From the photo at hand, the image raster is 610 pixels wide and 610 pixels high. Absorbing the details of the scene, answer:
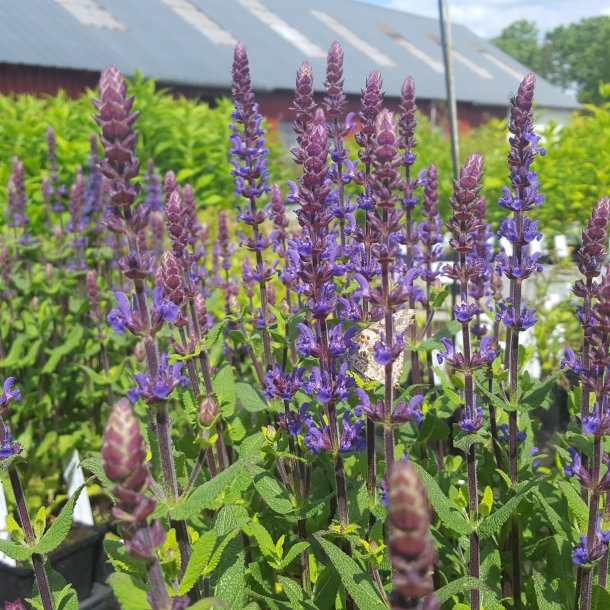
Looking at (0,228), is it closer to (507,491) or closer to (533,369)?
(533,369)

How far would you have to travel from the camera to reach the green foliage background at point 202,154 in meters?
10.2

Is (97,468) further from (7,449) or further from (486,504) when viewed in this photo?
(486,504)

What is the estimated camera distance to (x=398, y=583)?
1.19m

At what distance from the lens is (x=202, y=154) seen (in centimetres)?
1277

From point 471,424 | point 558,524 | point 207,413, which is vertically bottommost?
point 558,524

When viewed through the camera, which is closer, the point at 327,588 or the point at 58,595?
the point at 58,595

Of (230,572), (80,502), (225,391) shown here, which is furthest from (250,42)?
(230,572)

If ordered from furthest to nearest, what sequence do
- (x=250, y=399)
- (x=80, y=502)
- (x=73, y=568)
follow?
(x=80, y=502)
(x=73, y=568)
(x=250, y=399)

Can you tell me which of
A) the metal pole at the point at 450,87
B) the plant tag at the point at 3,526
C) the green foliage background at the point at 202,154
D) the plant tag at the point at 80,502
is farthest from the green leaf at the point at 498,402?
the green foliage background at the point at 202,154

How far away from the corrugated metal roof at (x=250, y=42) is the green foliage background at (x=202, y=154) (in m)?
6.62

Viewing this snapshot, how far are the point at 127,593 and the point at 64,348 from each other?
3.93m

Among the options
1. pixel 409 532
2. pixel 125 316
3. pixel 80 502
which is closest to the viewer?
pixel 409 532

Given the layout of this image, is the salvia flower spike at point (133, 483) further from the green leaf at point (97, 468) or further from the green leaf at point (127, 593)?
the green leaf at point (97, 468)

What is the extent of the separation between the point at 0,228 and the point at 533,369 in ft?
21.8
